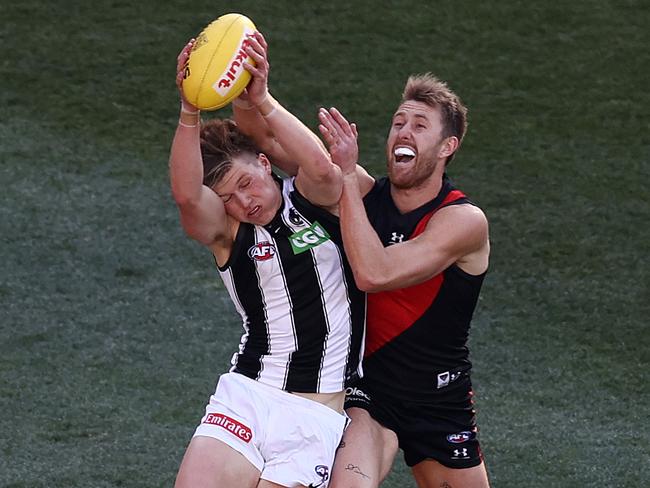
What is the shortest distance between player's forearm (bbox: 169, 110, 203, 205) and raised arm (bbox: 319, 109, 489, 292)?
44 cm

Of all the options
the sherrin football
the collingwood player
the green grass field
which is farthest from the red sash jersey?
the green grass field

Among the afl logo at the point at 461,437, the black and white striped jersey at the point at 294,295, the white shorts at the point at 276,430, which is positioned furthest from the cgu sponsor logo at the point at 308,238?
the afl logo at the point at 461,437

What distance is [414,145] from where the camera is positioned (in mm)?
4578

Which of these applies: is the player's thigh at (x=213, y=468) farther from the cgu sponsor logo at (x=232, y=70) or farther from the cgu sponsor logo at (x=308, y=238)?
the cgu sponsor logo at (x=232, y=70)

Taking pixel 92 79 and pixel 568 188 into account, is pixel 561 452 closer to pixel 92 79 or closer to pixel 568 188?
pixel 568 188

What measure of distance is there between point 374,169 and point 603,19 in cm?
301

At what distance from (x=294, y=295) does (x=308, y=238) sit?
0.66 ft

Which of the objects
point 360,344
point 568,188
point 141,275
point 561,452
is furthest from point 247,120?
point 568,188

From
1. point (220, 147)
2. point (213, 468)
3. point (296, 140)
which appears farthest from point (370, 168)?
point (213, 468)

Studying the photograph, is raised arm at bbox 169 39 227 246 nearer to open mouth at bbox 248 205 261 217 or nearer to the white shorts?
open mouth at bbox 248 205 261 217

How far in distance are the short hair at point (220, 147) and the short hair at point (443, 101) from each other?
0.67m

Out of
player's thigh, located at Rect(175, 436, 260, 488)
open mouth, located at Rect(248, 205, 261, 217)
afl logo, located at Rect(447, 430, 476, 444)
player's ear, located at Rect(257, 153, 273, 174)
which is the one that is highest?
player's ear, located at Rect(257, 153, 273, 174)

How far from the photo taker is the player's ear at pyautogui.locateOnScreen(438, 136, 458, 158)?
464 cm

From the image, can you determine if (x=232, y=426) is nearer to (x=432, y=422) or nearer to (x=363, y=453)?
(x=363, y=453)
